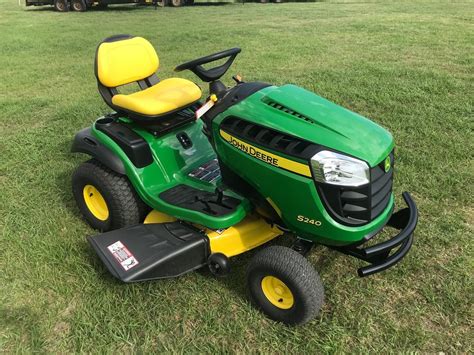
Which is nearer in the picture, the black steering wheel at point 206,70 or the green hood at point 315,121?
the green hood at point 315,121

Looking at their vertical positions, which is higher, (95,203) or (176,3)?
(95,203)

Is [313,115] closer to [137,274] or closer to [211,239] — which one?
[211,239]

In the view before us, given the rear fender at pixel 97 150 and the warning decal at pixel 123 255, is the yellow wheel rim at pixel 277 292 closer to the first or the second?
the warning decal at pixel 123 255

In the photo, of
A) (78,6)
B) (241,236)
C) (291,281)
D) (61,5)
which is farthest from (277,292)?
(61,5)

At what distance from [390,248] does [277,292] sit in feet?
2.00

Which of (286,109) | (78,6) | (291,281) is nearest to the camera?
(291,281)

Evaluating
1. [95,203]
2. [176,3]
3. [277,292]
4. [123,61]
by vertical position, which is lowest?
[176,3]

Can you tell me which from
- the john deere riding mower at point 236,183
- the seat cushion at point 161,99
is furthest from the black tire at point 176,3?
the seat cushion at point 161,99

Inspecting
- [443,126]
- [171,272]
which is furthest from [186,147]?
[443,126]

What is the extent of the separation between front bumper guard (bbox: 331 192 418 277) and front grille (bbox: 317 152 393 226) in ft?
0.49

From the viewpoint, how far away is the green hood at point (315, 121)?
1.96 meters

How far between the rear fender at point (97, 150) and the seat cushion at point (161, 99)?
1.01 ft

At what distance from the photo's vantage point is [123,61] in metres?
2.98

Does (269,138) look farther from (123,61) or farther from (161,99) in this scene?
(123,61)
